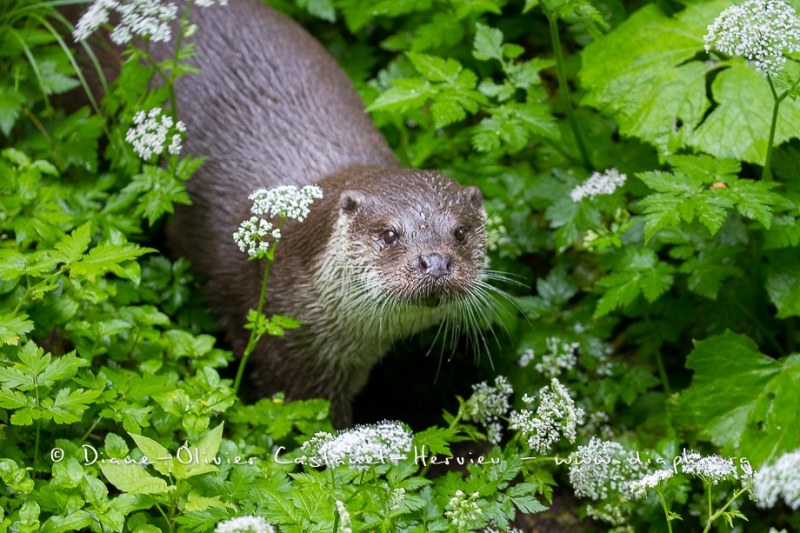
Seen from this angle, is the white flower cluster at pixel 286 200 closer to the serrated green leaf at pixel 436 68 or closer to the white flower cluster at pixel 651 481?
the serrated green leaf at pixel 436 68

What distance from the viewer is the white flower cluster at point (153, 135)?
3092 millimetres

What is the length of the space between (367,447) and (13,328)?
1.08 m

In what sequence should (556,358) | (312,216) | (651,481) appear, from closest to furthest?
(651,481) → (312,216) → (556,358)

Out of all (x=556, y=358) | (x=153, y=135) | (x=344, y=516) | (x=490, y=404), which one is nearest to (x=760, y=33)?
(x=490, y=404)

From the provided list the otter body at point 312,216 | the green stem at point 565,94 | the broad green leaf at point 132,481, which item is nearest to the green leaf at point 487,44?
the green stem at point 565,94

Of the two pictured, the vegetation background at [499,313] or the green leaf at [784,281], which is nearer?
the vegetation background at [499,313]

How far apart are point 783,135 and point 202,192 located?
2.07 m

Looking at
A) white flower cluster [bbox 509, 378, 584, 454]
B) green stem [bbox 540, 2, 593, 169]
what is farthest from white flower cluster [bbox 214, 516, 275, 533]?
green stem [bbox 540, 2, 593, 169]

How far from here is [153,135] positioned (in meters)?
3.12

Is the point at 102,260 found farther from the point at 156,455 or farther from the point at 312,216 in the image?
the point at 312,216

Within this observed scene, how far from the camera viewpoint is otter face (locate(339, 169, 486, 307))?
9.82 ft

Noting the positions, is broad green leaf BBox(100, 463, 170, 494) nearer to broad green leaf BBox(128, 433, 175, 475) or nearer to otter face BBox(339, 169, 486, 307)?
broad green leaf BBox(128, 433, 175, 475)

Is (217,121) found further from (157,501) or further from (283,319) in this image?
(157,501)

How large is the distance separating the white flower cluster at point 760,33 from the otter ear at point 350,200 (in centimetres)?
114
